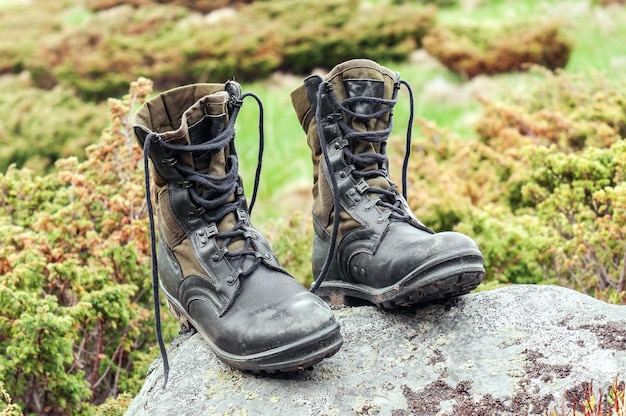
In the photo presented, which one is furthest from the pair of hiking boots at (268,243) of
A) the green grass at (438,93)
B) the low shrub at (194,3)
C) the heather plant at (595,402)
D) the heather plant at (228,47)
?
the low shrub at (194,3)

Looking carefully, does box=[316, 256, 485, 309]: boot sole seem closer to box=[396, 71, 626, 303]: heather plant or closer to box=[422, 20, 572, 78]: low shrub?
box=[396, 71, 626, 303]: heather plant

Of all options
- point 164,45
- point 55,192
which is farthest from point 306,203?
point 164,45

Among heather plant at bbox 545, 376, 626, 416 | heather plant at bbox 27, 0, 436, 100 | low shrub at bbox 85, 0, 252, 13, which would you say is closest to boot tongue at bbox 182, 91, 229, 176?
heather plant at bbox 545, 376, 626, 416

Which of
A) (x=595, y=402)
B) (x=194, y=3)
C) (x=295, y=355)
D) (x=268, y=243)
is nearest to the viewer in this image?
(x=595, y=402)

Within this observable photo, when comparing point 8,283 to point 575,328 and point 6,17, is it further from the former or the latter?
point 6,17

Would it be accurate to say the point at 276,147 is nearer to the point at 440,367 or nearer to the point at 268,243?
the point at 268,243

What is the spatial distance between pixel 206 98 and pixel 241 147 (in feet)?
15.0

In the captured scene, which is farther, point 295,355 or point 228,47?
point 228,47

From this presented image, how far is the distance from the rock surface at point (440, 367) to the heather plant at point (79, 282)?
0.53m

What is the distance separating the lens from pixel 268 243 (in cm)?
230

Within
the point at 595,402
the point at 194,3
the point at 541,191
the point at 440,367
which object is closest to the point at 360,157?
the point at 440,367

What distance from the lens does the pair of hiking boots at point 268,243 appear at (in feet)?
6.57

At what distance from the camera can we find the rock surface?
190cm

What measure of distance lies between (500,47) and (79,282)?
644cm
